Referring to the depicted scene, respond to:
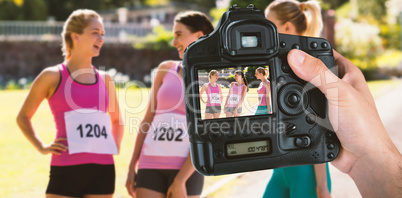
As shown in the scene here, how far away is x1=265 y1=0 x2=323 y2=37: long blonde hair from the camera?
2.30m

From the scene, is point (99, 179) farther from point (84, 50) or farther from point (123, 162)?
point (123, 162)

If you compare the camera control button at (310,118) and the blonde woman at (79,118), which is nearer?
the camera control button at (310,118)

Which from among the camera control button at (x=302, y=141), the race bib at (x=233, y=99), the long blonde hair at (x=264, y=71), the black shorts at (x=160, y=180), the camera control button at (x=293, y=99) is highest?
the long blonde hair at (x=264, y=71)

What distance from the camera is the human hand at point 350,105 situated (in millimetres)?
1229

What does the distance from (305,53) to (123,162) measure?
4658mm

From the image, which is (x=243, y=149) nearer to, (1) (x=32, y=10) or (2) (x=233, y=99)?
(2) (x=233, y=99)

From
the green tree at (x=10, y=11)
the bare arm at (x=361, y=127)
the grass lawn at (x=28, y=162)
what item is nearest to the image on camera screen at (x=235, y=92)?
the bare arm at (x=361, y=127)

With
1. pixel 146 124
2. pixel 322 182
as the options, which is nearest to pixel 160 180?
pixel 146 124

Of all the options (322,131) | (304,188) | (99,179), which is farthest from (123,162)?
(322,131)

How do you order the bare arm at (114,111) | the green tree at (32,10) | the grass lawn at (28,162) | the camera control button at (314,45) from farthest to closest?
the green tree at (32,10) < the grass lawn at (28,162) < the bare arm at (114,111) < the camera control button at (314,45)

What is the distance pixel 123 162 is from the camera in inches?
222

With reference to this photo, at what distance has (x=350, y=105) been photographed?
124 cm

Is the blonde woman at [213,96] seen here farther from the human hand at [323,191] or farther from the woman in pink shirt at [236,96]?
the human hand at [323,191]

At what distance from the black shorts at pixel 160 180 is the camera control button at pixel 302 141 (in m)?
1.14
